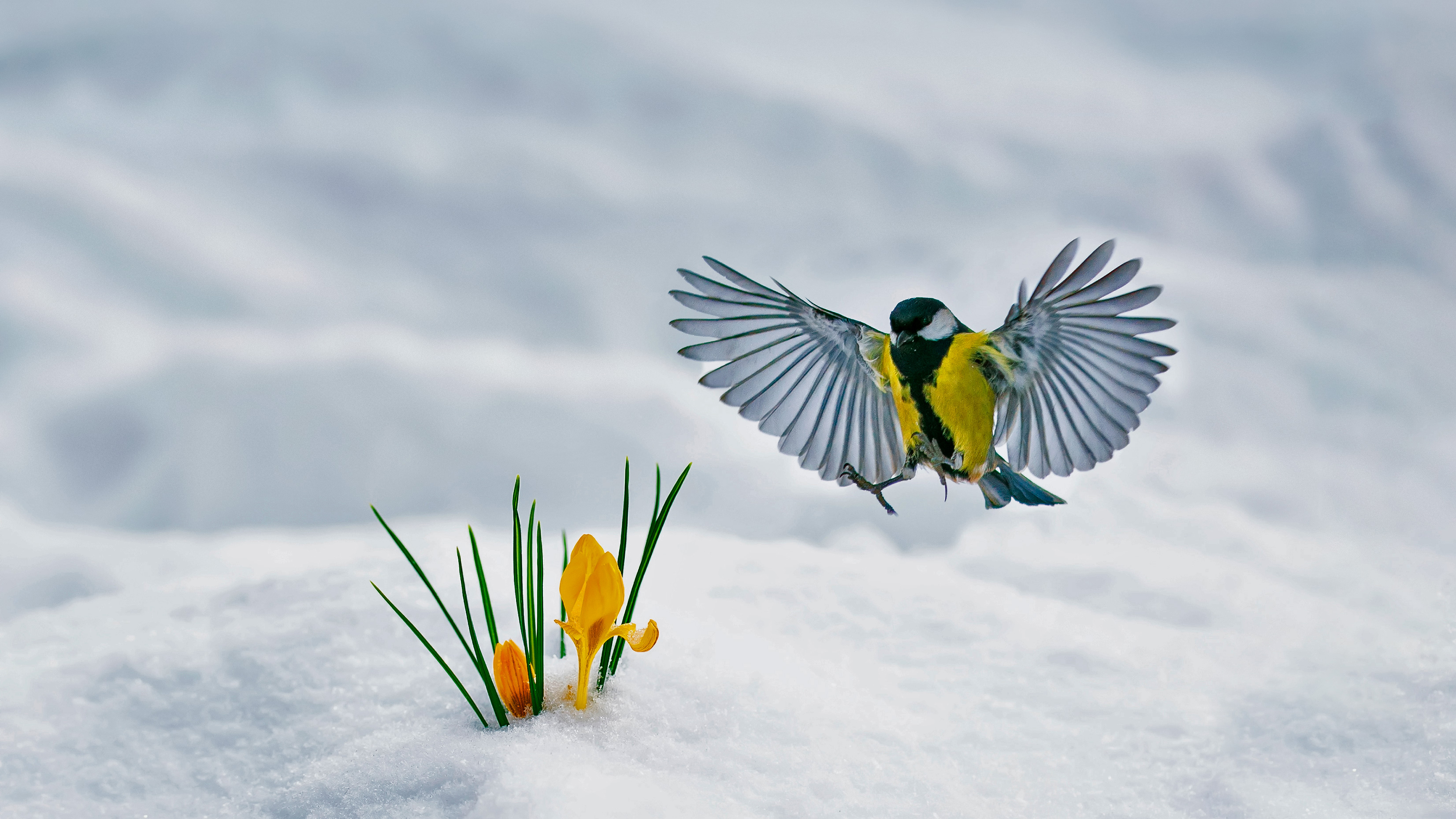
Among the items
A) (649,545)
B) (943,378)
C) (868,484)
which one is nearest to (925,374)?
(943,378)

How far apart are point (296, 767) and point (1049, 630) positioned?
112cm

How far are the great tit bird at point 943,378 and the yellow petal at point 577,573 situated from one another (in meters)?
0.22

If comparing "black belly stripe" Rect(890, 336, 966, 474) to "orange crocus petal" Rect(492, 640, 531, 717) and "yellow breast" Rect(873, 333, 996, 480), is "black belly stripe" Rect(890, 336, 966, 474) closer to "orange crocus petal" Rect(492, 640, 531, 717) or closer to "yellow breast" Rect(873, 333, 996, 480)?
"yellow breast" Rect(873, 333, 996, 480)

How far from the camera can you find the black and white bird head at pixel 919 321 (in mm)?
904

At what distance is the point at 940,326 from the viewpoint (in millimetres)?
929

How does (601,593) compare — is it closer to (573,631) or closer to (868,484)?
(573,631)

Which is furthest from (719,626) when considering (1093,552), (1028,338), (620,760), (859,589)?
(1093,552)

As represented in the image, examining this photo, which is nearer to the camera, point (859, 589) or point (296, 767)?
point (296, 767)

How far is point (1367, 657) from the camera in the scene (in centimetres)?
144

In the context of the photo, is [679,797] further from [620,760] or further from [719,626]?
[719,626]

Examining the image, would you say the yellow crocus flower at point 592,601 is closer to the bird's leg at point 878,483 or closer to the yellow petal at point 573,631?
the yellow petal at point 573,631

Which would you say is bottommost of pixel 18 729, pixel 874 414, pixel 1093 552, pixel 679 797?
pixel 18 729

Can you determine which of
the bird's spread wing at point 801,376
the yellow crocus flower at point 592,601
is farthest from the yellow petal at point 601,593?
the bird's spread wing at point 801,376

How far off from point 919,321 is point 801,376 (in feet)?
0.68
